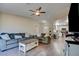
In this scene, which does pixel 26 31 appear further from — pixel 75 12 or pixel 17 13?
pixel 75 12

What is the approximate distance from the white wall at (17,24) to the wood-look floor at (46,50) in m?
0.34

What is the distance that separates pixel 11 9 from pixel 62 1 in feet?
2.95

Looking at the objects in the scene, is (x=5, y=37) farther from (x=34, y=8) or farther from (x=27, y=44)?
(x=34, y=8)

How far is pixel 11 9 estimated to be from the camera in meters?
1.63

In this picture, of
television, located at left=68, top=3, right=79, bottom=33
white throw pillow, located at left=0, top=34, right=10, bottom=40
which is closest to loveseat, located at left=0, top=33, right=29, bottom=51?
white throw pillow, located at left=0, top=34, right=10, bottom=40

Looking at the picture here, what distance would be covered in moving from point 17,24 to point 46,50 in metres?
0.73

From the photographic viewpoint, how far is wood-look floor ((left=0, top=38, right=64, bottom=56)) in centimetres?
166

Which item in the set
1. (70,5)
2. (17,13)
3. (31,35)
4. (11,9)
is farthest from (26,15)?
(70,5)

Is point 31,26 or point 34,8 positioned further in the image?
point 31,26

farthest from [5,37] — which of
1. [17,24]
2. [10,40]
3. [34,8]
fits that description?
[34,8]

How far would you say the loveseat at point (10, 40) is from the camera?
1669 mm

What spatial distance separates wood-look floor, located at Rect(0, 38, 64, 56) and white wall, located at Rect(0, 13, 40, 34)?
34 cm

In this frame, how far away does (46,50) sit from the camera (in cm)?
174

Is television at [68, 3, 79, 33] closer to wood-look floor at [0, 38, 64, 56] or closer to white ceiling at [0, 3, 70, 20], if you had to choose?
white ceiling at [0, 3, 70, 20]
